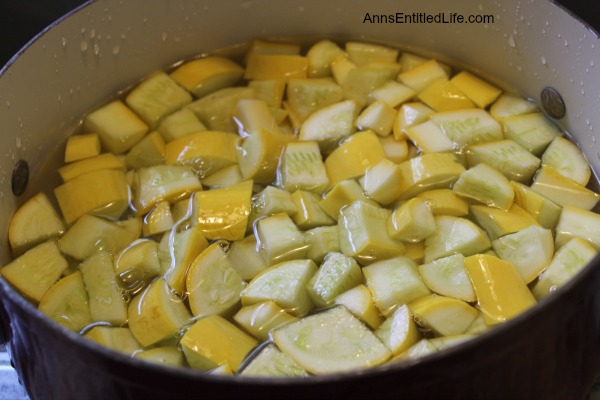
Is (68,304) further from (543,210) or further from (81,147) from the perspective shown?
(543,210)

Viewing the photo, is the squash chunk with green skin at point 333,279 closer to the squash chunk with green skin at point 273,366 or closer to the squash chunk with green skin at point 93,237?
the squash chunk with green skin at point 273,366

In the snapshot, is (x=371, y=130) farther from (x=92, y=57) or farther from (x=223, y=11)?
(x=92, y=57)

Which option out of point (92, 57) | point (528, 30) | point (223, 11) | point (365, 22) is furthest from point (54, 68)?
point (528, 30)

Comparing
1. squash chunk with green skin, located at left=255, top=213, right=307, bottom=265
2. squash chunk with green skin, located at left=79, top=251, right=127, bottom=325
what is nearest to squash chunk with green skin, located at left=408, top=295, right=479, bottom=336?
squash chunk with green skin, located at left=255, top=213, right=307, bottom=265

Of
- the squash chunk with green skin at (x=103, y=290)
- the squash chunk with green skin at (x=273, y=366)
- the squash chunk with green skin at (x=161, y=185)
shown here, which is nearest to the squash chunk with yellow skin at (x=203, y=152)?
the squash chunk with green skin at (x=161, y=185)

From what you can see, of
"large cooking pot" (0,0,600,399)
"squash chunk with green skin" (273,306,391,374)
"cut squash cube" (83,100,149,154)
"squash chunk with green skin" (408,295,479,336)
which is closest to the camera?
"large cooking pot" (0,0,600,399)

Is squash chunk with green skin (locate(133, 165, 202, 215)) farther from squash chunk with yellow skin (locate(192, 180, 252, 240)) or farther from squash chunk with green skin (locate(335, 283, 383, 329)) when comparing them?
squash chunk with green skin (locate(335, 283, 383, 329))

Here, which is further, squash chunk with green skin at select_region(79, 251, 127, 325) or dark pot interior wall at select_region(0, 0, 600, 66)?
dark pot interior wall at select_region(0, 0, 600, 66)

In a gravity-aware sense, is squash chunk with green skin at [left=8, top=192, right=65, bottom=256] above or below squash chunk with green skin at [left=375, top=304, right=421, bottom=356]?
above
